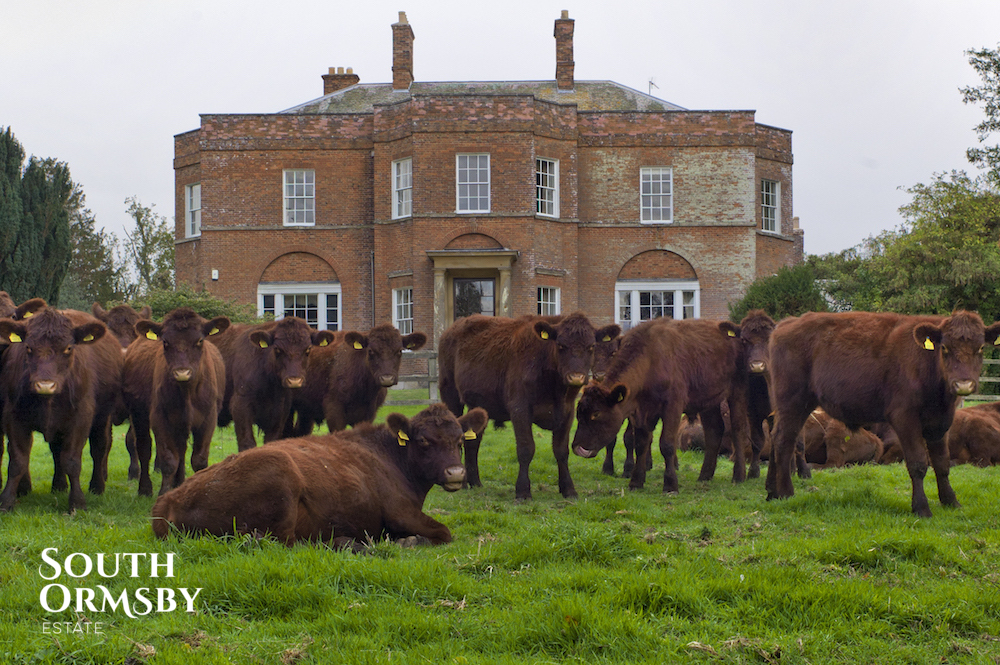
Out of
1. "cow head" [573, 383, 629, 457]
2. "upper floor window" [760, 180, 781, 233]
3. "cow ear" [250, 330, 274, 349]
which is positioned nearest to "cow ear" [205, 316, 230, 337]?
"cow ear" [250, 330, 274, 349]

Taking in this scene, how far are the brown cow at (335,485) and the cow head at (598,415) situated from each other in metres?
2.77

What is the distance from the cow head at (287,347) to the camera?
36.4ft

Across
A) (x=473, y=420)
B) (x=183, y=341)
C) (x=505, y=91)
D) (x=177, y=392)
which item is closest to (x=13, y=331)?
(x=183, y=341)

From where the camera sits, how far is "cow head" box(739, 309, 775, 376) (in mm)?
12000

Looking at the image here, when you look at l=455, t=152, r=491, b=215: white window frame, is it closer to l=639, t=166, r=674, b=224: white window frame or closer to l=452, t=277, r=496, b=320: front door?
l=452, t=277, r=496, b=320: front door

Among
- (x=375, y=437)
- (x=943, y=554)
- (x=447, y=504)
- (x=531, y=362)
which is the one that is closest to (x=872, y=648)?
(x=943, y=554)

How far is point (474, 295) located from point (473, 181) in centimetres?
381

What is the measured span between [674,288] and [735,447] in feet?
70.8

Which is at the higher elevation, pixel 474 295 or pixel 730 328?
pixel 474 295

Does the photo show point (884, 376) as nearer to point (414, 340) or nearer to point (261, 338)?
point (414, 340)

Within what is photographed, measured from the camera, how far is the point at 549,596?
5816 millimetres

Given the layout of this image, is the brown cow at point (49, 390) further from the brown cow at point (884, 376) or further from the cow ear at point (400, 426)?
the brown cow at point (884, 376)

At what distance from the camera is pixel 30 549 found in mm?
6996

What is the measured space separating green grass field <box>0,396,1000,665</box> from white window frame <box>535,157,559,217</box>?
24632mm
